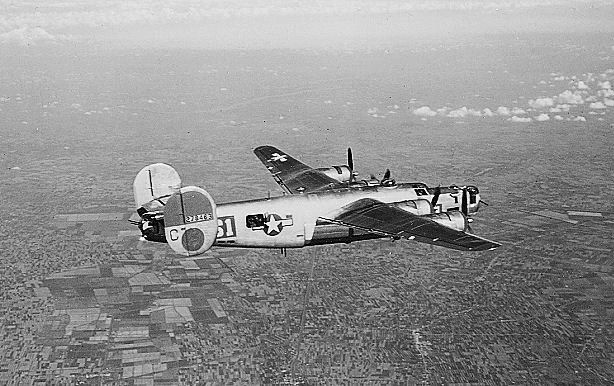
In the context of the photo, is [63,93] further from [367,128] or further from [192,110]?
[367,128]

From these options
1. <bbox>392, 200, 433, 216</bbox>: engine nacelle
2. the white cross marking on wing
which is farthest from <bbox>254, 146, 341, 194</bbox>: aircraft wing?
<bbox>392, 200, 433, 216</bbox>: engine nacelle

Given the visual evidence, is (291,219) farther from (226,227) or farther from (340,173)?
(340,173)

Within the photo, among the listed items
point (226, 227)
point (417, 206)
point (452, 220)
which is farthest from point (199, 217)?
point (452, 220)

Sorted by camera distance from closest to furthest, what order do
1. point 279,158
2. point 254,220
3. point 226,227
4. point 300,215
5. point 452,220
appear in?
point 452,220, point 226,227, point 254,220, point 300,215, point 279,158

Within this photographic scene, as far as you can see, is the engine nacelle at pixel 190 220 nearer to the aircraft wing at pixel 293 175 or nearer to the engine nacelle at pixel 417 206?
the aircraft wing at pixel 293 175

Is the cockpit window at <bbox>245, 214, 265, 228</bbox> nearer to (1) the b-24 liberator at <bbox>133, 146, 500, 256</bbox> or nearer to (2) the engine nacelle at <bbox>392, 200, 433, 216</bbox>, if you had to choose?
(1) the b-24 liberator at <bbox>133, 146, 500, 256</bbox>

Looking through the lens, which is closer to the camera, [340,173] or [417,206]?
[417,206]
